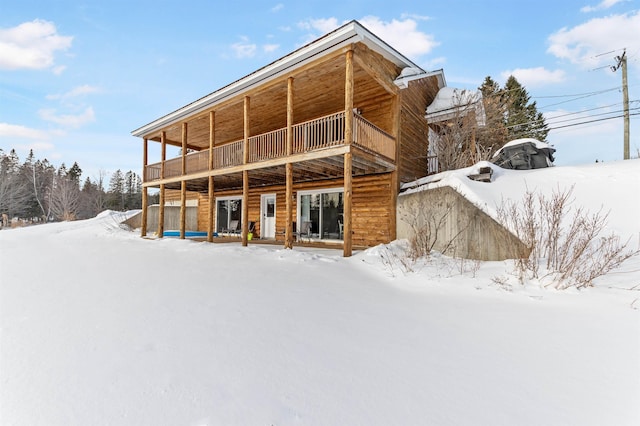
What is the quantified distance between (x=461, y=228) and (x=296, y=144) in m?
6.15

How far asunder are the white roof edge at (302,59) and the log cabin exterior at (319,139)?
0.03 m

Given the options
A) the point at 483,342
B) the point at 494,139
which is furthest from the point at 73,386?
the point at 494,139

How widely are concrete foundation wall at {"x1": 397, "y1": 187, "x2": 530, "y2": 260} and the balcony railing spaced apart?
7.35 ft

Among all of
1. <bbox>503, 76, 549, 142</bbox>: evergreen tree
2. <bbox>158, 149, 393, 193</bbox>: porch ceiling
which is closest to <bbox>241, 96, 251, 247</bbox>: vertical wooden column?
<bbox>158, 149, 393, 193</bbox>: porch ceiling

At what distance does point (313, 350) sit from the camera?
2.36 meters

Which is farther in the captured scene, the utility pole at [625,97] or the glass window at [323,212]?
the utility pole at [625,97]

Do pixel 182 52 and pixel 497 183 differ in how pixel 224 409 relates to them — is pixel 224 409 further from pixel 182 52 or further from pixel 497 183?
pixel 182 52

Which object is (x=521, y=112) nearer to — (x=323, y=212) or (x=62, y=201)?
(x=323, y=212)

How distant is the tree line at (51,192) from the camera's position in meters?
30.4

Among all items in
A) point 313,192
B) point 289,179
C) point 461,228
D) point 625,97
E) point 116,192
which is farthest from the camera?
point 116,192

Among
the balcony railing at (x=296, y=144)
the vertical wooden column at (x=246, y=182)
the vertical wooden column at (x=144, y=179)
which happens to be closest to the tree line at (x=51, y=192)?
the vertical wooden column at (x=144, y=179)

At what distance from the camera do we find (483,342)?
2617 millimetres

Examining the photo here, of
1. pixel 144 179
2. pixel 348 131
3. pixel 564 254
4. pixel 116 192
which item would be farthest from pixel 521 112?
pixel 116 192

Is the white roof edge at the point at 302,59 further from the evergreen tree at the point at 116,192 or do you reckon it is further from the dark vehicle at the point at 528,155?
the evergreen tree at the point at 116,192
